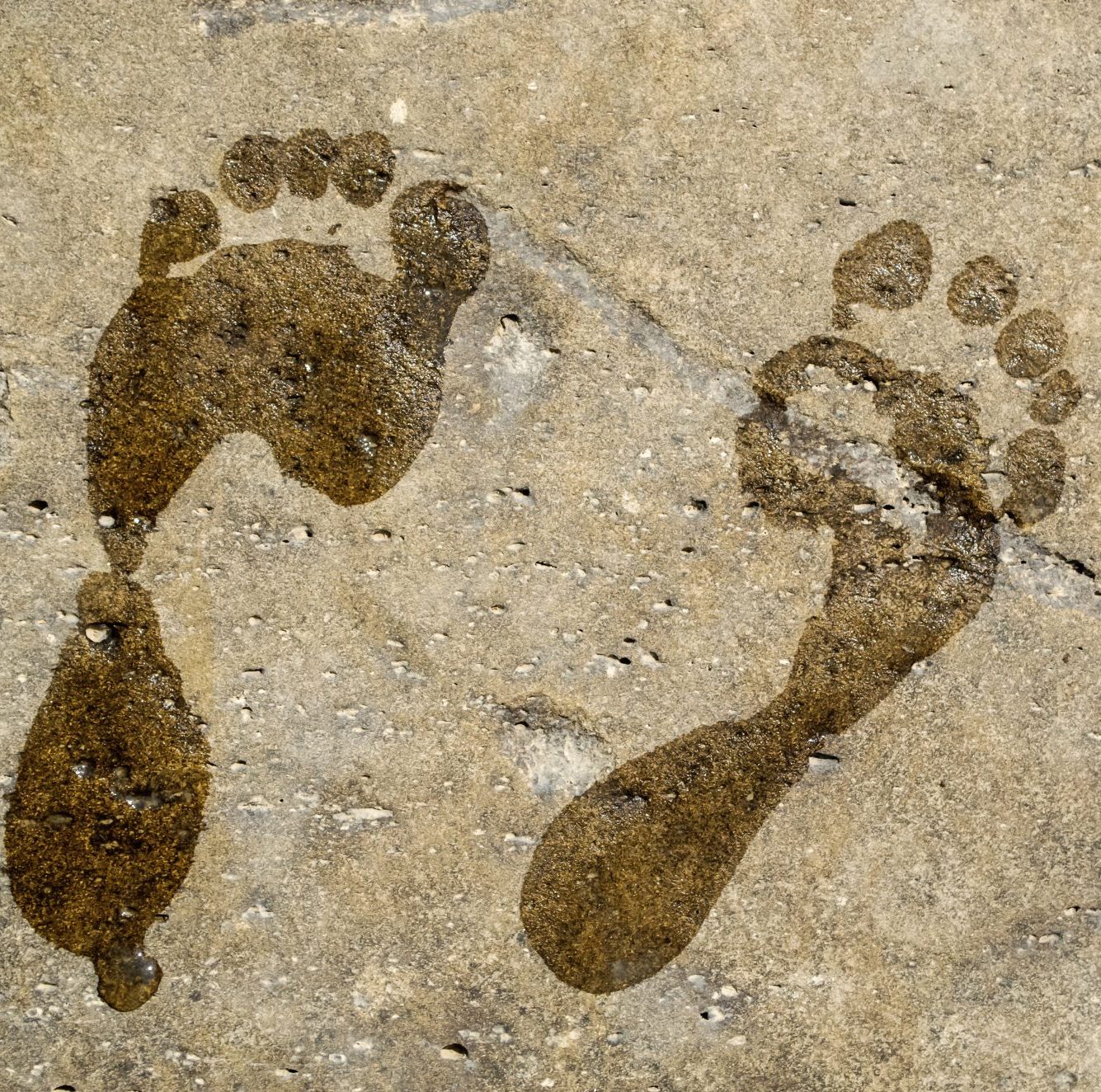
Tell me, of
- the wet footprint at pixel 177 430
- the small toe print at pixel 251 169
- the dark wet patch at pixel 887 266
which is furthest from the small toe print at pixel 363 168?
the dark wet patch at pixel 887 266

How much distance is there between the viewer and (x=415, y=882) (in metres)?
3.90

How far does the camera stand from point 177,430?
385 cm

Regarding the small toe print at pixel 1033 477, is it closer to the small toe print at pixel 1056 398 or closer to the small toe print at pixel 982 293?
the small toe print at pixel 1056 398

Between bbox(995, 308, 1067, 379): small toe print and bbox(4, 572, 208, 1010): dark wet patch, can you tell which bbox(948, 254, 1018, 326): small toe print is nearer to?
bbox(995, 308, 1067, 379): small toe print

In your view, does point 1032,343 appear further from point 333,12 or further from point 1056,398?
A: point 333,12

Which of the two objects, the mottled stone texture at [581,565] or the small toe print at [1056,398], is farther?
the small toe print at [1056,398]

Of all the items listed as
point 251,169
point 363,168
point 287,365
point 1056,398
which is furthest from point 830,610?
point 251,169

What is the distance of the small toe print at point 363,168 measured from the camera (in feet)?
12.7

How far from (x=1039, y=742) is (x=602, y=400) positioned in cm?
256

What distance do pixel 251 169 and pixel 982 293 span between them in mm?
3360

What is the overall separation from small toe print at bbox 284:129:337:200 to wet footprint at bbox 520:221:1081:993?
218 centimetres

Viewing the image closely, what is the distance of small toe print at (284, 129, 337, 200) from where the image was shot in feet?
12.6

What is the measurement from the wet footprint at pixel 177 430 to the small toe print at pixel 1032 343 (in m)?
2.47

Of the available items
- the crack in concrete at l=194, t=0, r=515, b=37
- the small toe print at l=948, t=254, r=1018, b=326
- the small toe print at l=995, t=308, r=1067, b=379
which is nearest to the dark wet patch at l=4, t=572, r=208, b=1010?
the crack in concrete at l=194, t=0, r=515, b=37
